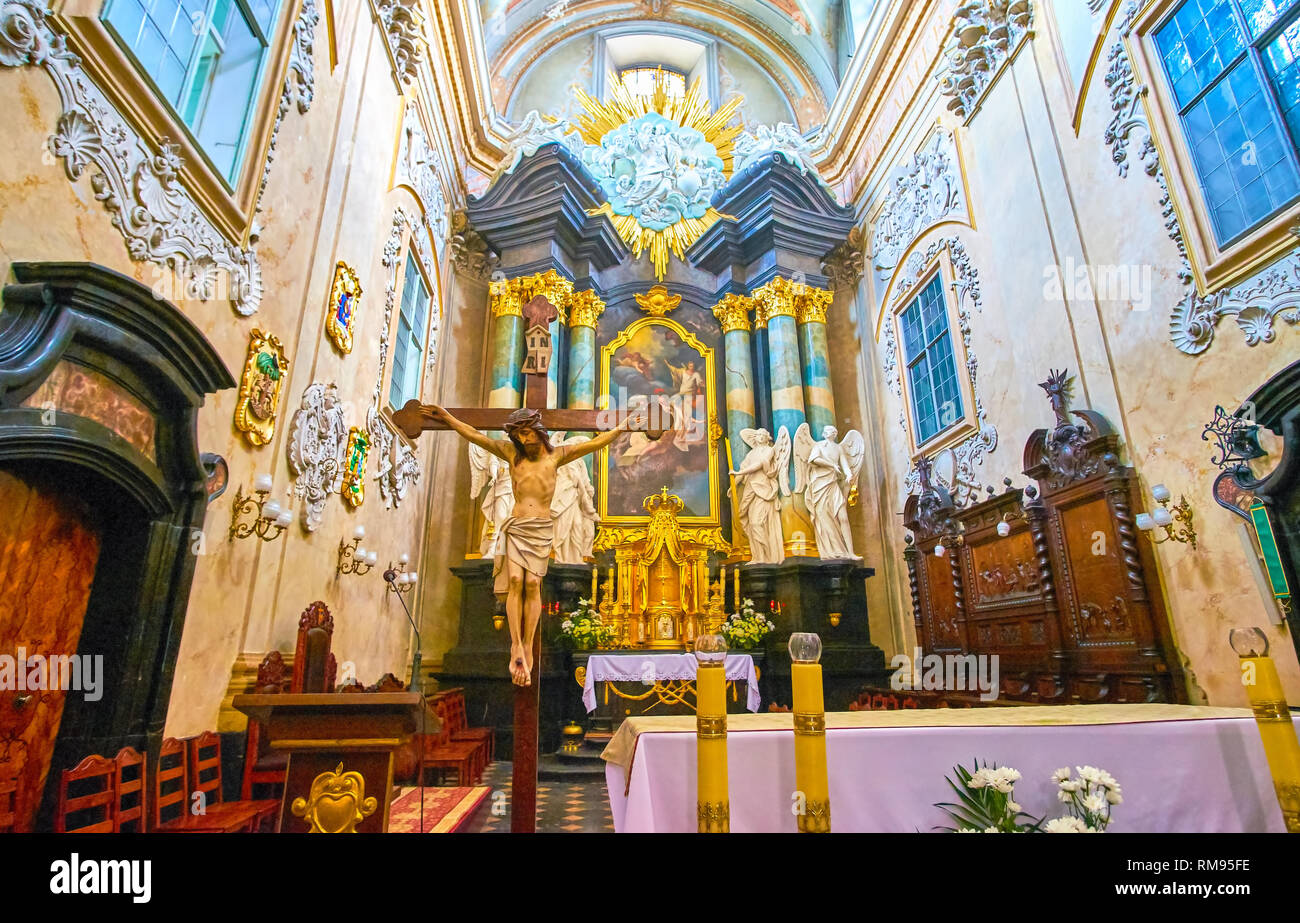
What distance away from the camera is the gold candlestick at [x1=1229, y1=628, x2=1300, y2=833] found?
81.4 inches

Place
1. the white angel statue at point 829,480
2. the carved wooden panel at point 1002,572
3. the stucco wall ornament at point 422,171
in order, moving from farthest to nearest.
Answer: the white angel statue at point 829,480
the stucco wall ornament at point 422,171
the carved wooden panel at point 1002,572

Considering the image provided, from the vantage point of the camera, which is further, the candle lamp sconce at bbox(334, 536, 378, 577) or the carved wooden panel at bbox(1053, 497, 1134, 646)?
the candle lamp sconce at bbox(334, 536, 378, 577)

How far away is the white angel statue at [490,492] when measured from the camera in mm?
8391

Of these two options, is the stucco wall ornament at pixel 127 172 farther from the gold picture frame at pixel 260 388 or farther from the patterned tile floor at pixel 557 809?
the patterned tile floor at pixel 557 809

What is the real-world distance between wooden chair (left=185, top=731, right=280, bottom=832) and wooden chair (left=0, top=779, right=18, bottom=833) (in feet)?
2.42

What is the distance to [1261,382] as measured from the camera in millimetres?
4207

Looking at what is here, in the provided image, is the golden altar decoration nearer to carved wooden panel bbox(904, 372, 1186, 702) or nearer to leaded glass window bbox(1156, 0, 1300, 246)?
carved wooden panel bbox(904, 372, 1186, 702)

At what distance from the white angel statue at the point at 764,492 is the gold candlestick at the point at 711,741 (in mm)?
7067

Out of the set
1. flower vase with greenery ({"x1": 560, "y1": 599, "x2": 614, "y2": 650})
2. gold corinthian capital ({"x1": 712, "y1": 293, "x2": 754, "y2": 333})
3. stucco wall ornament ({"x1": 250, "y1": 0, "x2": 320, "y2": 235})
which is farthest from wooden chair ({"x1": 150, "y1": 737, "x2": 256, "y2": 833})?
gold corinthian capital ({"x1": 712, "y1": 293, "x2": 754, "y2": 333})

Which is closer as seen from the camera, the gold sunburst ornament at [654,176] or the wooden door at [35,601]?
the wooden door at [35,601]

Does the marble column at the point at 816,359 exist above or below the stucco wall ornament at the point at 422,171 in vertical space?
below

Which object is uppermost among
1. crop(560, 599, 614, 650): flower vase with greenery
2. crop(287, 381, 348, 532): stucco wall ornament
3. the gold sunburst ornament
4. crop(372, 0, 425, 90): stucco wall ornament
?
the gold sunburst ornament

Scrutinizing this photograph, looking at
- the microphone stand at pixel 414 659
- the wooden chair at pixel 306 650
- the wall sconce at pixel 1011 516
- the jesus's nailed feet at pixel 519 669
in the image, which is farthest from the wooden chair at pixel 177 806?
the wall sconce at pixel 1011 516
